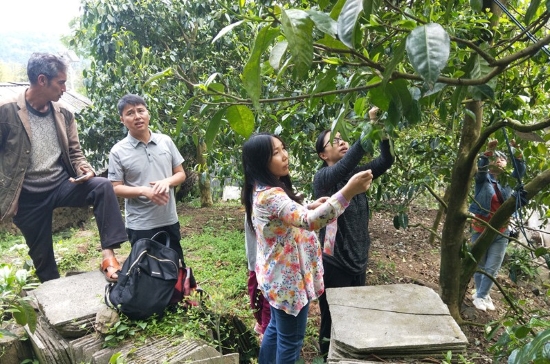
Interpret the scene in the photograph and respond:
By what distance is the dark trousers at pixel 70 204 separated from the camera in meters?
2.71

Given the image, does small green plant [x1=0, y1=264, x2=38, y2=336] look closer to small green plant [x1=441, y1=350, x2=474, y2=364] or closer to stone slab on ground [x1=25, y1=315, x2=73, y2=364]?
stone slab on ground [x1=25, y1=315, x2=73, y2=364]

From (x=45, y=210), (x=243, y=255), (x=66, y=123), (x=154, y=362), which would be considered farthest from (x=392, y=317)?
(x=243, y=255)

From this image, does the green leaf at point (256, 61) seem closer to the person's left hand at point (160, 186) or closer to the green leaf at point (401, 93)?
the green leaf at point (401, 93)

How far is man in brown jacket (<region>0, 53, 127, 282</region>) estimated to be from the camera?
2.60m

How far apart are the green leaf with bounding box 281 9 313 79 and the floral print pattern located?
1.21m

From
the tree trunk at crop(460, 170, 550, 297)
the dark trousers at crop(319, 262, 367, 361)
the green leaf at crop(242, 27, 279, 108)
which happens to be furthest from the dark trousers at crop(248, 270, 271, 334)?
the green leaf at crop(242, 27, 279, 108)

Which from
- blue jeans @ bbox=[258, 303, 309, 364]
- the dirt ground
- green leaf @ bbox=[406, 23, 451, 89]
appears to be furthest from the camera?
the dirt ground

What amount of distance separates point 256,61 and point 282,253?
1381 millimetres

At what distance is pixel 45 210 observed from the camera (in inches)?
108

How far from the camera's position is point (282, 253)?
208 centimetres

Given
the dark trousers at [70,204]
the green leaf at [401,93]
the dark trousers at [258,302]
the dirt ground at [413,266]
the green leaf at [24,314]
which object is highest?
the green leaf at [401,93]

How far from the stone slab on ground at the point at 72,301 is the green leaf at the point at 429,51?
2236mm

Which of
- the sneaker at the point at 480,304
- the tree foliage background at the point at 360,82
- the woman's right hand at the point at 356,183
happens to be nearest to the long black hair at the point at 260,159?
the tree foliage background at the point at 360,82

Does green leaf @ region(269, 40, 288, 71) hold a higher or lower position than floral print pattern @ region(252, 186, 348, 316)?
higher
